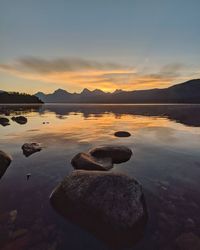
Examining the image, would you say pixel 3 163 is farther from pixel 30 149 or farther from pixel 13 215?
pixel 13 215

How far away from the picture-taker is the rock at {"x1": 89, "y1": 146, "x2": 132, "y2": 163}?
13.0 metres

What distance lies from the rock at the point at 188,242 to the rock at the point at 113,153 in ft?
22.2

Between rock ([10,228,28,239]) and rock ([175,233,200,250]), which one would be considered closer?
rock ([175,233,200,250])

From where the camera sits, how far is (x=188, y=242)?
6.09m

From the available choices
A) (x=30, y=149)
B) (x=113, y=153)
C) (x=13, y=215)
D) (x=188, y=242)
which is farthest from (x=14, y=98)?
(x=188, y=242)

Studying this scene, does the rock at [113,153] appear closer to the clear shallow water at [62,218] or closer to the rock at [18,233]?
the clear shallow water at [62,218]

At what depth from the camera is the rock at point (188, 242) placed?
589 cm

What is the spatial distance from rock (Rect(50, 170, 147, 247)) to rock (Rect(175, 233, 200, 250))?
106 cm

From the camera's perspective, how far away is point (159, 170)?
1150cm

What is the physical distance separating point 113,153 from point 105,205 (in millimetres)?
6262

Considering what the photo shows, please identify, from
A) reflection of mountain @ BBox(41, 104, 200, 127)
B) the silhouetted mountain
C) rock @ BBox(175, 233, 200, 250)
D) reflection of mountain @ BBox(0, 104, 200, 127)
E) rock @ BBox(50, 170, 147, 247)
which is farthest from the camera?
the silhouetted mountain

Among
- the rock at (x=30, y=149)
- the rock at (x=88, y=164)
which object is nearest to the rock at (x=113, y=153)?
the rock at (x=88, y=164)

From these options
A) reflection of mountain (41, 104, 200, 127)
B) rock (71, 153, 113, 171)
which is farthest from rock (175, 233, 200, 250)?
reflection of mountain (41, 104, 200, 127)

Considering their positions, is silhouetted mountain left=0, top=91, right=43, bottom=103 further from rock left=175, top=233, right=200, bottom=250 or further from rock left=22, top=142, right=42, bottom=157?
rock left=175, top=233, right=200, bottom=250
